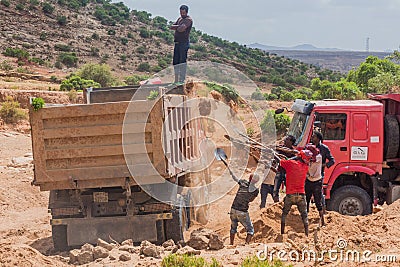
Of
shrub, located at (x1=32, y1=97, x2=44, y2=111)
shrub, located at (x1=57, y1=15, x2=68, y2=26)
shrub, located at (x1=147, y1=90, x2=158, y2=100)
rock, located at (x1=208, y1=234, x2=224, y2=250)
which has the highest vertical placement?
shrub, located at (x1=57, y1=15, x2=68, y2=26)

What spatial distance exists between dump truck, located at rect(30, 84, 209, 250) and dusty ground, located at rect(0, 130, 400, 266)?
71 cm

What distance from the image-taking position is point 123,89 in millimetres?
10062

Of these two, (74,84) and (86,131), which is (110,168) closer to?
(86,131)

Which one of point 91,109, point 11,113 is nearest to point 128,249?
point 91,109

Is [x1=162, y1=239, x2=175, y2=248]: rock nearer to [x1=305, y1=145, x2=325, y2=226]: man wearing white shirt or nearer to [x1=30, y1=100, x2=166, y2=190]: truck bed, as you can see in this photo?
[x1=30, y1=100, x2=166, y2=190]: truck bed

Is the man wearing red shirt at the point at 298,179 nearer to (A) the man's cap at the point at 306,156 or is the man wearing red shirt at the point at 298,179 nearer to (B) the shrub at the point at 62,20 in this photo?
(A) the man's cap at the point at 306,156

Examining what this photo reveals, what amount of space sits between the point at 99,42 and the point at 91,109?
5127cm

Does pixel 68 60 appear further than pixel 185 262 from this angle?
Yes

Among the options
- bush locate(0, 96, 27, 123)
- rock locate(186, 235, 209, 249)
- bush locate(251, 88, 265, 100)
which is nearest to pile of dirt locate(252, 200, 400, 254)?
rock locate(186, 235, 209, 249)

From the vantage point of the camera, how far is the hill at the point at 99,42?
4906 cm

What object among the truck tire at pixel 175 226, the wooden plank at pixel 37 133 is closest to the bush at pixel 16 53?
the wooden plank at pixel 37 133

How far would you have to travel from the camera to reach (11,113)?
2411 centimetres

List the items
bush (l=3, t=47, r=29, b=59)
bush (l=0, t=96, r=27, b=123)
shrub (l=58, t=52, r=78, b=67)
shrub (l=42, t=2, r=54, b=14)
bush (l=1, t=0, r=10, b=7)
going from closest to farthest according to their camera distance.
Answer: bush (l=0, t=96, r=27, b=123), bush (l=3, t=47, r=29, b=59), shrub (l=58, t=52, r=78, b=67), bush (l=1, t=0, r=10, b=7), shrub (l=42, t=2, r=54, b=14)

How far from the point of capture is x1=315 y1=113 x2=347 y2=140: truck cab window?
10.6 metres
